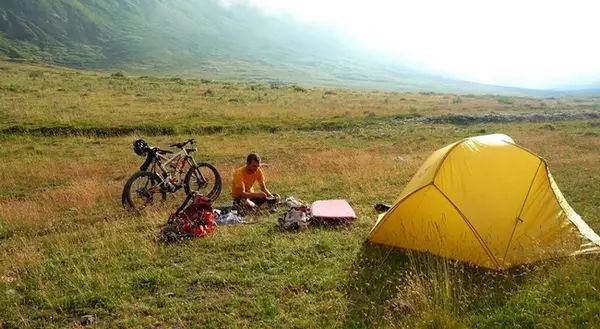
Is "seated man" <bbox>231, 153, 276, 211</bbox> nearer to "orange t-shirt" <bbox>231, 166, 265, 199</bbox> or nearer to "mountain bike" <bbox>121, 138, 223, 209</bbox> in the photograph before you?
"orange t-shirt" <bbox>231, 166, 265, 199</bbox>

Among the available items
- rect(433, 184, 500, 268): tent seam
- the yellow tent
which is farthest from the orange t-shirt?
rect(433, 184, 500, 268): tent seam

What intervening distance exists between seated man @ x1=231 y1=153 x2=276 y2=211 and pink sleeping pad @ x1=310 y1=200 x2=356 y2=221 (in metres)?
1.72

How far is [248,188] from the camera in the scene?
12.4 metres

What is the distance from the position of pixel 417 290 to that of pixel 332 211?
4.67m

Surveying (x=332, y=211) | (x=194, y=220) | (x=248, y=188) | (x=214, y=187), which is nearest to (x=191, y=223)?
(x=194, y=220)

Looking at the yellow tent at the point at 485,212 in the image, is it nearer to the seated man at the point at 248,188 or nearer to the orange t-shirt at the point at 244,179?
the seated man at the point at 248,188

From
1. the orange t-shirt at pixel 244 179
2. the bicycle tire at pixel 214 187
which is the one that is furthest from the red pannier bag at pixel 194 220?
the bicycle tire at pixel 214 187

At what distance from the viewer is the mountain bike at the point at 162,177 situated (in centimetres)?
1238

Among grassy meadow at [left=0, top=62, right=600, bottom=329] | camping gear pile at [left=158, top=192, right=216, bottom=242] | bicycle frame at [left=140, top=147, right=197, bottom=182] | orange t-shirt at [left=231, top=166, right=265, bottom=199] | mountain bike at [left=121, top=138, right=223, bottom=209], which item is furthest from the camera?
bicycle frame at [left=140, top=147, right=197, bottom=182]

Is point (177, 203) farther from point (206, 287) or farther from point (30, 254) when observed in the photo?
point (206, 287)

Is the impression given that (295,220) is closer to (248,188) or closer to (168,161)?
(248,188)

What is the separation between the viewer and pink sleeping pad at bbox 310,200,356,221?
1036 cm

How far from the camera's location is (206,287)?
7320 millimetres

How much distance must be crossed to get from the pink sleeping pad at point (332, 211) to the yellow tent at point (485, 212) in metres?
1.72
